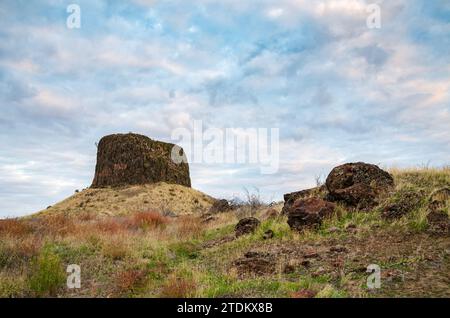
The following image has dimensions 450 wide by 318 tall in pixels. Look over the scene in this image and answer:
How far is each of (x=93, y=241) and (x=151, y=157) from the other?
2840cm

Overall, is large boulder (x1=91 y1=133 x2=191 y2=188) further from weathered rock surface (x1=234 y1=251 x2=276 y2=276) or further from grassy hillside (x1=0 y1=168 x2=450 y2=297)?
weathered rock surface (x1=234 y1=251 x2=276 y2=276)

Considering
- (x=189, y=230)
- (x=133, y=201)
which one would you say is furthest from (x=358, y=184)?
(x=133, y=201)

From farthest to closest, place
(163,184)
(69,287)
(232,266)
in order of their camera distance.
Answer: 1. (163,184)
2. (232,266)
3. (69,287)

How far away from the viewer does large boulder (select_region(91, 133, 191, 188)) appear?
40094 millimetres

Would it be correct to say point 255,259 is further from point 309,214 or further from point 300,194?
point 300,194

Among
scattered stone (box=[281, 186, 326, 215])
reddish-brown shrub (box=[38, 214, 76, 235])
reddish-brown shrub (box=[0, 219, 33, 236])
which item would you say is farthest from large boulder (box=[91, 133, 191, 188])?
reddish-brown shrub (box=[0, 219, 33, 236])

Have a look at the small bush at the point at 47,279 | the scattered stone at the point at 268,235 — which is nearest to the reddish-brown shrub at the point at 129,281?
the small bush at the point at 47,279

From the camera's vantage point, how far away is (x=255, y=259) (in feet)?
32.5

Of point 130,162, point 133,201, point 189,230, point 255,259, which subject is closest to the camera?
point 255,259

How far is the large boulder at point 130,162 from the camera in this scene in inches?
1578

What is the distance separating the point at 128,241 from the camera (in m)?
13.0

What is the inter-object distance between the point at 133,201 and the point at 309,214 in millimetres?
24103

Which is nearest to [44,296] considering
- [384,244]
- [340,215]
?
[384,244]
